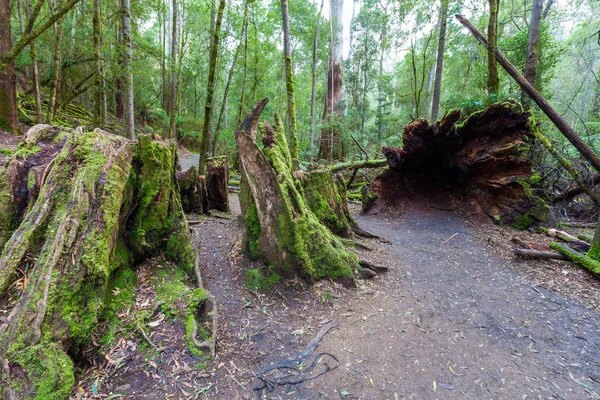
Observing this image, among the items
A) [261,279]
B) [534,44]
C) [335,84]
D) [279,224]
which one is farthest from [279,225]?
[335,84]

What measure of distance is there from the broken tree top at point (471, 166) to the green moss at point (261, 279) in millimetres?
5655

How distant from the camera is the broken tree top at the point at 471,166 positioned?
682cm

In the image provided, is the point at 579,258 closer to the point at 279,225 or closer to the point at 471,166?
the point at 471,166

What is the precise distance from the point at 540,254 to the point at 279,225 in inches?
196

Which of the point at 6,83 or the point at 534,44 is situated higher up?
the point at 534,44

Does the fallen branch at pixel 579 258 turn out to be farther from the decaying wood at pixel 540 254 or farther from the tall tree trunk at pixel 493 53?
the tall tree trunk at pixel 493 53

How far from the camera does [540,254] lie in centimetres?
493

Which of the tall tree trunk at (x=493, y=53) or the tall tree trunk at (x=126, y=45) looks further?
the tall tree trunk at (x=493, y=53)

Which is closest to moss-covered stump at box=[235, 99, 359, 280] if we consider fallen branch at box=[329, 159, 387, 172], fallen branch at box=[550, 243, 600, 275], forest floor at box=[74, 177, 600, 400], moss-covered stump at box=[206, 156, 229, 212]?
forest floor at box=[74, 177, 600, 400]

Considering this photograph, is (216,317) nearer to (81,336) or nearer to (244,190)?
(81,336)

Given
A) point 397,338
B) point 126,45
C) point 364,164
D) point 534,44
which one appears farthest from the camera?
point 364,164

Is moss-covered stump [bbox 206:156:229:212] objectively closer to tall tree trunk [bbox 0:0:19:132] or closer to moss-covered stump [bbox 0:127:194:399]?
moss-covered stump [bbox 0:127:194:399]

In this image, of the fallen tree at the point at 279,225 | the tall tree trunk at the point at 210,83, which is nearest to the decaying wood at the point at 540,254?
the fallen tree at the point at 279,225

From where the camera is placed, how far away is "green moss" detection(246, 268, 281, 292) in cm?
354
